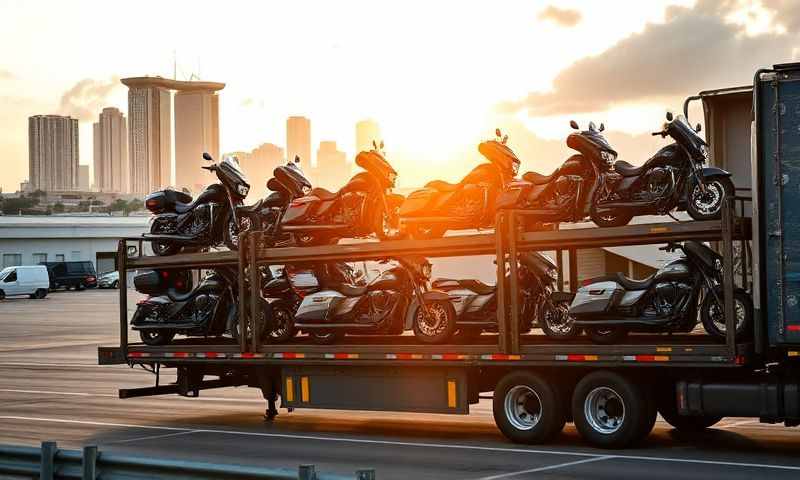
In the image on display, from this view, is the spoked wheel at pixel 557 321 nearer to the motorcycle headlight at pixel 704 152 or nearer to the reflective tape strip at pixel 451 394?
the reflective tape strip at pixel 451 394

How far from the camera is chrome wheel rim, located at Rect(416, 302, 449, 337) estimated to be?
15445 millimetres

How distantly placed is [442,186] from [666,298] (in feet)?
12.5

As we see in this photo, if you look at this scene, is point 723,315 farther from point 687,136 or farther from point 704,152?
point 687,136

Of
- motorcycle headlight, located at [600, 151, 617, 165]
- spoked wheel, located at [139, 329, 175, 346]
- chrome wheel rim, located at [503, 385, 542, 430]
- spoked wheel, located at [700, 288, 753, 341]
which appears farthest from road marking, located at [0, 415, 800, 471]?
motorcycle headlight, located at [600, 151, 617, 165]

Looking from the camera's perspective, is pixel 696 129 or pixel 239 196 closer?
pixel 696 129

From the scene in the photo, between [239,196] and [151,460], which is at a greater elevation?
[239,196]

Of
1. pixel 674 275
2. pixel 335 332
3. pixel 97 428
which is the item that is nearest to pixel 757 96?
pixel 674 275

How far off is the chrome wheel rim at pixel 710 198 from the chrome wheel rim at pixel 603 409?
218 cm

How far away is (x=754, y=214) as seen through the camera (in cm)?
1255

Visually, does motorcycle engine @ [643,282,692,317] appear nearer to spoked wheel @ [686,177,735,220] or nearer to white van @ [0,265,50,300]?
spoked wheel @ [686,177,735,220]

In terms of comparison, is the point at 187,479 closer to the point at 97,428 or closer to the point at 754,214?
the point at 754,214

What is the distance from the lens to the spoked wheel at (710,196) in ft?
44.5

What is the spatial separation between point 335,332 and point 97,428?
11.9 feet

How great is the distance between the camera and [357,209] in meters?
17.1
